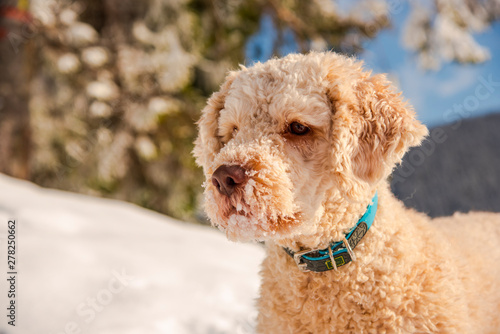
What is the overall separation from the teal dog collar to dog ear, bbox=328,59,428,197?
0.21 meters

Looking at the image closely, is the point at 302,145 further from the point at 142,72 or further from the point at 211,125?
the point at 142,72

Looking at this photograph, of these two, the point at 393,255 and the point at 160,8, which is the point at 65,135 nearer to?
the point at 160,8

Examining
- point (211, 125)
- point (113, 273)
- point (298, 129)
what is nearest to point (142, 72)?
point (113, 273)

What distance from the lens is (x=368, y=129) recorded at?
199cm

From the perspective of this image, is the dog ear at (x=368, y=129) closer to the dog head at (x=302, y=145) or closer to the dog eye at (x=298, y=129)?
the dog head at (x=302, y=145)

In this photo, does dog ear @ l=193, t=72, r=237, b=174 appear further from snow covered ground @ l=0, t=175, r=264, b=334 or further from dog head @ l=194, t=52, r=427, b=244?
snow covered ground @ l=0, t=175, r=264, b=334

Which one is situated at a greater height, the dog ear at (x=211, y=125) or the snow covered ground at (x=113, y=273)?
the dog ear at (x=211, y=125)

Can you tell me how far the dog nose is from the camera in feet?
5.68

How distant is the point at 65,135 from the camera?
6438mm

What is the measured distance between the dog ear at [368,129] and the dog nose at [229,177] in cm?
47

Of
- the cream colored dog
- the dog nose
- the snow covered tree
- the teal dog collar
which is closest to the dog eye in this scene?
the cream colored dog

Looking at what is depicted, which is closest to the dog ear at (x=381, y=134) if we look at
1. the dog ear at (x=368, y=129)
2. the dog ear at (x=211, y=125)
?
the dog ear at (x=368, y=129)

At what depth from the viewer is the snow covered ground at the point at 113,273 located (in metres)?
3.08

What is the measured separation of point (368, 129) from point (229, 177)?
0.76 metres
